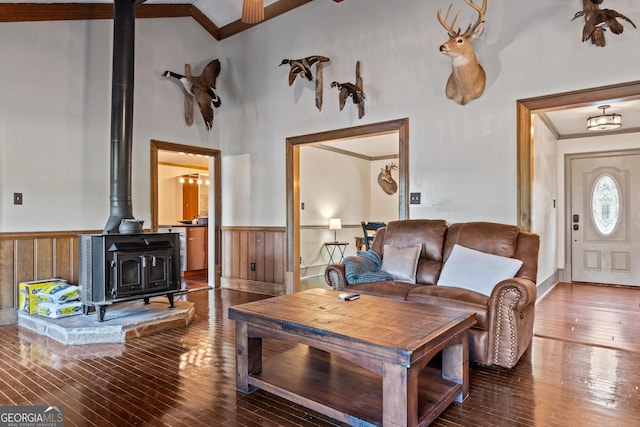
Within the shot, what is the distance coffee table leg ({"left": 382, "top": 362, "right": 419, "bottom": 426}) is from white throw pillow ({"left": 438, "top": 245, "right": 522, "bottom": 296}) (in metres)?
1.43

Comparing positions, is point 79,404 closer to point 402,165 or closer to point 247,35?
point 402,165

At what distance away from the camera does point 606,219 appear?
600cm

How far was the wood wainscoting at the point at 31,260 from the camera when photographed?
393cm

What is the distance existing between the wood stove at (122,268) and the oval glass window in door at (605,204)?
20.2ft

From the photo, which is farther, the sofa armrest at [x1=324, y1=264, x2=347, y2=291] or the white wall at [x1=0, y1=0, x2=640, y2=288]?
the white wall at [x1=0, y1=0, x2=640, y2=288]

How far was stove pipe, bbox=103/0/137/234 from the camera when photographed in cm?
398

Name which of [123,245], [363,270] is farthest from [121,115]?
[363,270]

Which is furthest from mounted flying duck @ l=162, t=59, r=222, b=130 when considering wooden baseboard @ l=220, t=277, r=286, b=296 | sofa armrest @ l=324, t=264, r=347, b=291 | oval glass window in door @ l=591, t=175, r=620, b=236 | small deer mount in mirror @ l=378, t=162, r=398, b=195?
oval glass window in door @ l=591, t=175, r=620, b=236

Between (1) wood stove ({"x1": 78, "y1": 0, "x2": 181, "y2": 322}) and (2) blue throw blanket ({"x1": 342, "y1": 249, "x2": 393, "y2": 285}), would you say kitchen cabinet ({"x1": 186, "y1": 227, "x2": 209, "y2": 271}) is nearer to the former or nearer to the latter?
(1) wood stove ({"x1": 78, "y1": 0, "x2": 181, "y2": 322})

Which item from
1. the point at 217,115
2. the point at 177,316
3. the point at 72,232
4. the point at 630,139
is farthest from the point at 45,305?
the point at 630,139

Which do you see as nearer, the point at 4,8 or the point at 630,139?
the point at 4,8

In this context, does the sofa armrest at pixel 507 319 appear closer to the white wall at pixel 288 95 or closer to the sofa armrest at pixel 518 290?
the sofa armrest at pixel 518 290

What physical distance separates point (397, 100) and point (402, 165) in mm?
723

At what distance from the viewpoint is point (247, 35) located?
18.6 ft
